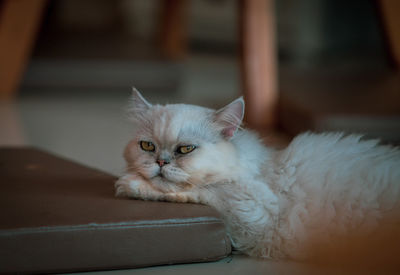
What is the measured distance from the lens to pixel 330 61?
558 centimetres

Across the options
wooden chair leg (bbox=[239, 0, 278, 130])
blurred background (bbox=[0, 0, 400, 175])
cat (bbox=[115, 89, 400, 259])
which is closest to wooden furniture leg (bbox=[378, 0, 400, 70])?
blurred background (bbox=[0, 0, 400, 175])

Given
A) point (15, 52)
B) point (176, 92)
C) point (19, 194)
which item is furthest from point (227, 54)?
point (19, 194)

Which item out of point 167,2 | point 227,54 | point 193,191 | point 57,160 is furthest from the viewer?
point 227,54

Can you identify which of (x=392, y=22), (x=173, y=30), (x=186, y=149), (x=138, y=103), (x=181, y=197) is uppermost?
(x=173, y=30)

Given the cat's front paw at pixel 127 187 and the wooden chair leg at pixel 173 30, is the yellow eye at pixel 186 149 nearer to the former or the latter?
the cat's front paw at pixel 127 187

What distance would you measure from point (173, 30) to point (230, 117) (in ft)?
13.0

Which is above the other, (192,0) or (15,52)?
(192,0)

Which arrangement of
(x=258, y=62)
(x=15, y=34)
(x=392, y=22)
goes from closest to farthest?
(x=258, y=62), (x=392, y=22), (x=15, y=34)

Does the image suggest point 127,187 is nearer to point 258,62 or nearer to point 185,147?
point 185,147

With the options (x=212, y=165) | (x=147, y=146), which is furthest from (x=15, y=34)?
(x=212, y=165)

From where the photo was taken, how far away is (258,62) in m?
2.61

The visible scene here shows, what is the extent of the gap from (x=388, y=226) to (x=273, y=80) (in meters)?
1.75

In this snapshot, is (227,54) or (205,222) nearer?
(205,222)

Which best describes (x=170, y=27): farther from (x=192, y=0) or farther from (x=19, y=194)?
(x=19, y=194)
